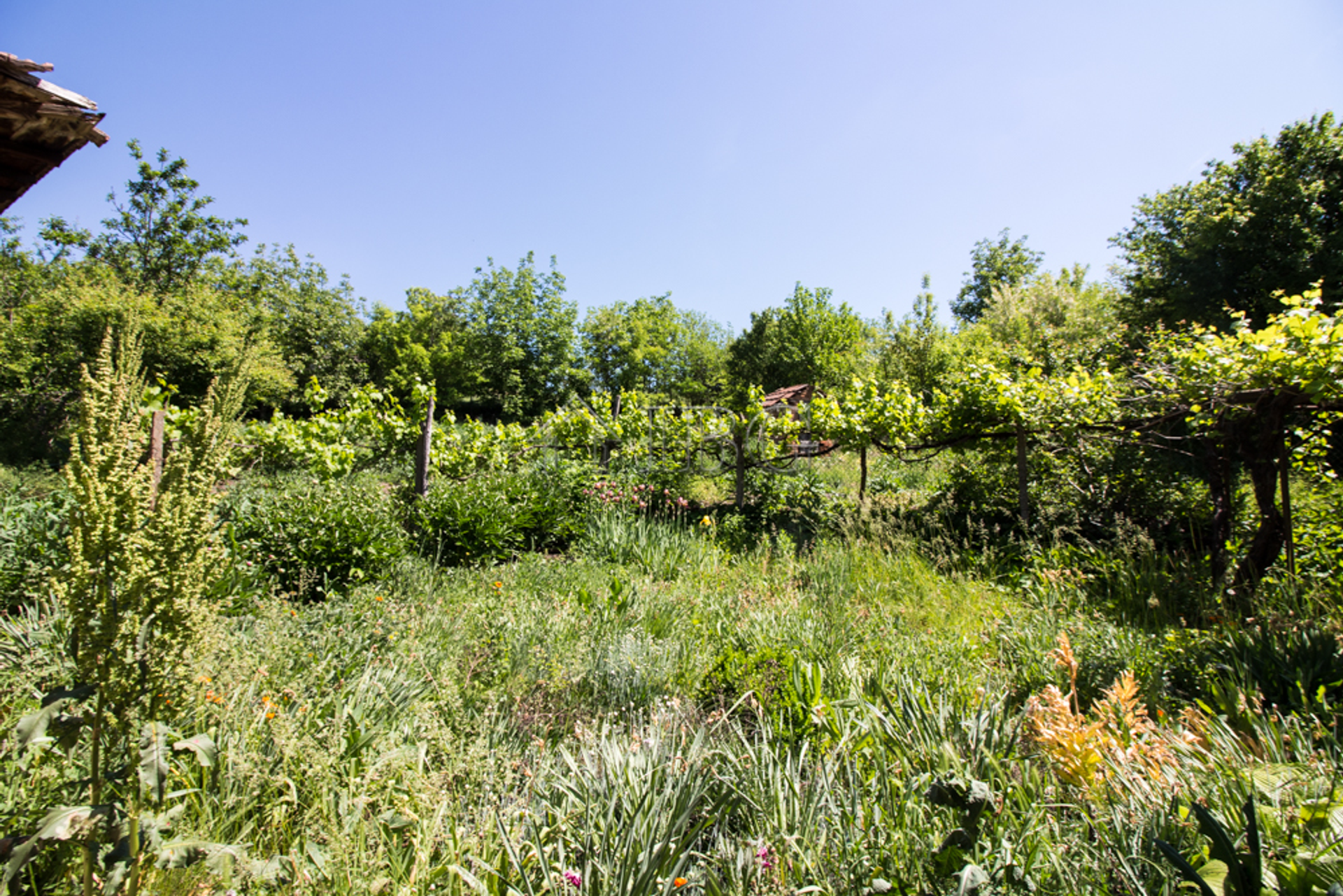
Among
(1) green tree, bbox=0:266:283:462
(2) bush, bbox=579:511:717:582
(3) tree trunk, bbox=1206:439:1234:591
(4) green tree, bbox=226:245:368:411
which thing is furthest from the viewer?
(4) green tree, bbox=226:245:368:411

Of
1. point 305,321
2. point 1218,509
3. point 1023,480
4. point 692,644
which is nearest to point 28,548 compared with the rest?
point 692,644

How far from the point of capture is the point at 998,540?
5.69 metres

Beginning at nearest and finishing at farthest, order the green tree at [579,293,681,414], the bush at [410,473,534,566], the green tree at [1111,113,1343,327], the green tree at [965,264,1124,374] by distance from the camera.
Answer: the bush at [410,473,534,566] < the green tree at [1111,113,1343,327] < the green tree at [965,264,1124,374] < the green tree at [579,293,681,414]

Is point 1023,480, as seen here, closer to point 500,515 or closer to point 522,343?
point 500,515

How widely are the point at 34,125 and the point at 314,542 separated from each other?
3.47 m

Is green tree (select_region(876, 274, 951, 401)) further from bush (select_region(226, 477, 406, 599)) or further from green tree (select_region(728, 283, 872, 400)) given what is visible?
bush (select_region(226, 477, 406, 599))

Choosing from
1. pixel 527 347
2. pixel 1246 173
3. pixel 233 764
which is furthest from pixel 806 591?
pixel 527 347

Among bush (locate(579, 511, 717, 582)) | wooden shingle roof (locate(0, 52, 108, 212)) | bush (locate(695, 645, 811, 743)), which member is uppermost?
wooden shingle roof (locate(0, 52, 108, 212))

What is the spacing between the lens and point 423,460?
254 inches

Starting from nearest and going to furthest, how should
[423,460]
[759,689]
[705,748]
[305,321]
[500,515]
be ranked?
[705,748]
[759,689]
[500,515]
[423,460]
[305,321]

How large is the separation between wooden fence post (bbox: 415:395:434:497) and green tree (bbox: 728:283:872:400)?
2087cm

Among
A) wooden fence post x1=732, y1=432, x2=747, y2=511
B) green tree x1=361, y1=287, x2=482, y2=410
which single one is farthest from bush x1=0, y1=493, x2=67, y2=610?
green tree x1=361, y1=287, x2=482, y2=410

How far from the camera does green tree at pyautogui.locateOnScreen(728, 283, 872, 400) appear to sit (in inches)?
1067

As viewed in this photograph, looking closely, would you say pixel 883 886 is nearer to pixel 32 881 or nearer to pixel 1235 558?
pixel 32 881
